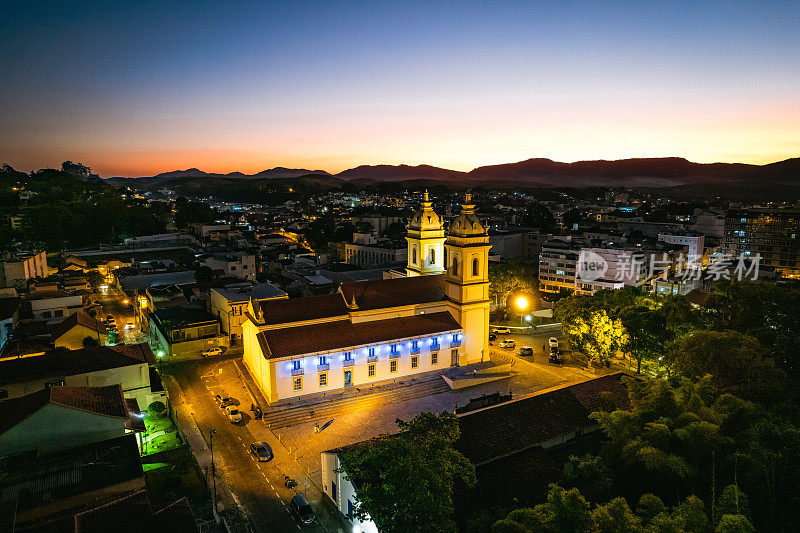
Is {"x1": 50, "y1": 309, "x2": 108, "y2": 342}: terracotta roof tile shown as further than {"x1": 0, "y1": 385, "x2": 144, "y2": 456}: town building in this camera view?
Yes

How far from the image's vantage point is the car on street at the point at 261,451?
Answer: 79.0ft

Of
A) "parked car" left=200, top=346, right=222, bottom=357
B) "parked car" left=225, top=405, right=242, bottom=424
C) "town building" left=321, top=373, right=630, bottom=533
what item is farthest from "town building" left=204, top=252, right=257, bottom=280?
"town building" left=321, top=373, right=630, bottom=533

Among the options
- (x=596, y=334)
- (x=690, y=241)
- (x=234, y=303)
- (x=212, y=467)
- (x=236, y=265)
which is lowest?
(x=212, y=467)

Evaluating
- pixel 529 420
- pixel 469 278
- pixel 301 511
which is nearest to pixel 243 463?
pixel 301 511

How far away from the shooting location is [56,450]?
2102cm

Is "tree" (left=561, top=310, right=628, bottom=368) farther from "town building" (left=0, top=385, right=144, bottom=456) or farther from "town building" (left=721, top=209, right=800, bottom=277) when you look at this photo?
"town building" (left=721, top=209, right=800, bottom=277)

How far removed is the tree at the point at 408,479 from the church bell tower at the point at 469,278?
17926 mm

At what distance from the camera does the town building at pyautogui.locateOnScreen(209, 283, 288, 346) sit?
130 feet

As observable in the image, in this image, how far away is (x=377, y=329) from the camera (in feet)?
107

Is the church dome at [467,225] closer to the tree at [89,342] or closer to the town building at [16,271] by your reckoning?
the tree at [89,342]

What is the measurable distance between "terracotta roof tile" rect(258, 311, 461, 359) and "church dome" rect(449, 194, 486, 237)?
6.24m

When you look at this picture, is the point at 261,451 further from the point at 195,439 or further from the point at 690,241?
the point at 690,241

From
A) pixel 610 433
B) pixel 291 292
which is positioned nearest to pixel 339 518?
pixel 610 433

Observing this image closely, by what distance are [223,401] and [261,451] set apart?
6914mm
